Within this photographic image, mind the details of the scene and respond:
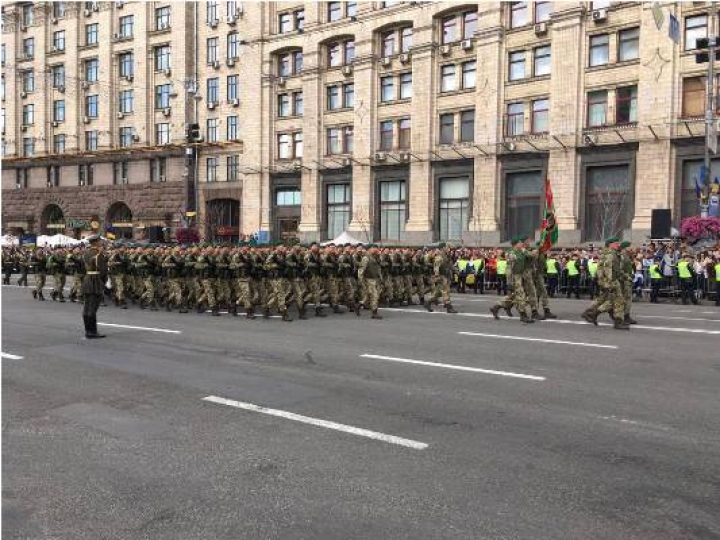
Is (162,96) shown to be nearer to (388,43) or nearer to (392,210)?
(388,43)

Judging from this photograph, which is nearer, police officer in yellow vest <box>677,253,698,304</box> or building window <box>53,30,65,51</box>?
police officer in yellow vest <box>677,253,698,304</box>

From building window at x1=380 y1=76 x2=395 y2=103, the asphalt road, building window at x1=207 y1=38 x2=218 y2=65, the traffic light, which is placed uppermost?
building window at x1=207 y1=38 x2=218 y2=65

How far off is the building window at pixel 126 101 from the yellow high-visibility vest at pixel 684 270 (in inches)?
1801

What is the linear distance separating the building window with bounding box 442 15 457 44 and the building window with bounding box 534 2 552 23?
195 inches

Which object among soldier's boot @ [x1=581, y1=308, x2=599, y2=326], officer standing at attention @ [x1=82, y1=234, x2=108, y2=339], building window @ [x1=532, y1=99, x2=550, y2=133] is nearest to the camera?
officer standing at attention @ [x1=82, y1=234, x2=108, y2=339]

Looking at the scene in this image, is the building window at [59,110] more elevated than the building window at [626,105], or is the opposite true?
the building window at [59,110]

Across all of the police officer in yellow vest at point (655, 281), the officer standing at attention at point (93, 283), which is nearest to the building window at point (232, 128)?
the police officer in yellow vest at point (655, 281)

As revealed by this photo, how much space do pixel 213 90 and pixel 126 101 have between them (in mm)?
8884

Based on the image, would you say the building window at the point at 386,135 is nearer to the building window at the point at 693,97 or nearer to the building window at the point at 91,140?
the building window at the point at 693,97

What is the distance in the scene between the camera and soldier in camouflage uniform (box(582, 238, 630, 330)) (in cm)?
1318

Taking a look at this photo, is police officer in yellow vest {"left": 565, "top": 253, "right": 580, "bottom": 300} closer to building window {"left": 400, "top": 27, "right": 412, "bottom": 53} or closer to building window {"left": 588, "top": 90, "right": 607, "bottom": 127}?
building window {"left": 588, "top": 90, "right": 607, "bottom": 127}

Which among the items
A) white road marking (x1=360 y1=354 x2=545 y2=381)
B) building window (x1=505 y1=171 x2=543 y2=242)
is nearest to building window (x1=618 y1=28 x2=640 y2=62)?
building window (x1=505 y1=171 x2=543 y2=242)

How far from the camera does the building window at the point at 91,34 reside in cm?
5622

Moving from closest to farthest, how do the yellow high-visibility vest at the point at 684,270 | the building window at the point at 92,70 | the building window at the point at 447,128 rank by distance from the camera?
the yellow high-visibility vest at the point at 684,270
the building window at the point at 447,128
the building window at the point at 92,70
